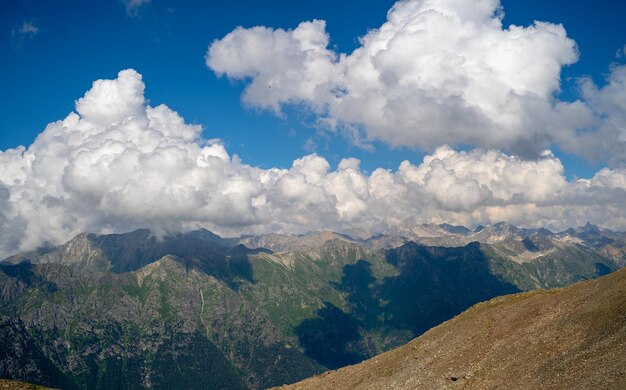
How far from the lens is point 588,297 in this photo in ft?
293

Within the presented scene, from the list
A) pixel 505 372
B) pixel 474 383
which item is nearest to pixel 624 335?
pixel 505 372

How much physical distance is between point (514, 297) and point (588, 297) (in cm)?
3221

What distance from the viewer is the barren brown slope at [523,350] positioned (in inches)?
2475

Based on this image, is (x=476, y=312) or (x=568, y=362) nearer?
(x=568, y=362)

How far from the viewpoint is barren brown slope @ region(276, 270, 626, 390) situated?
206 ft

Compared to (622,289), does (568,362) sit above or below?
below

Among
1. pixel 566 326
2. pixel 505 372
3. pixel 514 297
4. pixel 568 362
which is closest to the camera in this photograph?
pixel 568 362

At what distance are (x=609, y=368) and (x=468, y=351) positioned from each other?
110 ft

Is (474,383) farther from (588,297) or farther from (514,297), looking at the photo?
(514,297)

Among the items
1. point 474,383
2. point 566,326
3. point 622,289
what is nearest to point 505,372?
point 474,383

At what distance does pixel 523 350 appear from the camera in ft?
256

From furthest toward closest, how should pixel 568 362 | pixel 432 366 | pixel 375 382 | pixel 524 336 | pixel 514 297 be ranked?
pixel 514 297 < pixel 375 382 < pixel 432 366 < pixel 524 336 < pixel 568 362

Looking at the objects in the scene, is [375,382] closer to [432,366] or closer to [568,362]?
[432,366]

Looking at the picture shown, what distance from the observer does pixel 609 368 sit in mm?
57938
